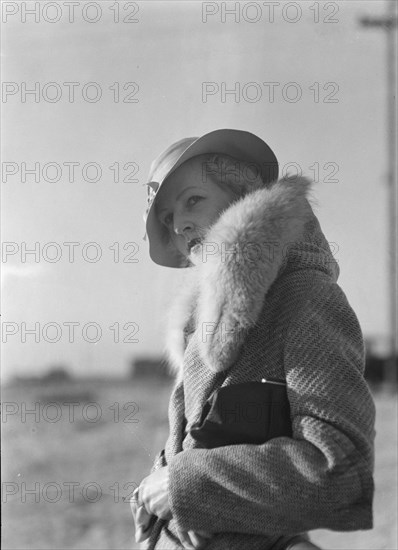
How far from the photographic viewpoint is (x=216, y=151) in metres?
1.58

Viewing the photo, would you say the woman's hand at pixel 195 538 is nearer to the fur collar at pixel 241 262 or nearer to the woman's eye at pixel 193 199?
the fur collar at pixel 241 262

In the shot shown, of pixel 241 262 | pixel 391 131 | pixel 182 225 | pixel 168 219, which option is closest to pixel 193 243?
pixel 182 225

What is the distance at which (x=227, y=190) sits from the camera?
1.54m

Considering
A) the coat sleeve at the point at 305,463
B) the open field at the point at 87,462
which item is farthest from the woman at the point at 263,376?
the open field at the point at 87,462

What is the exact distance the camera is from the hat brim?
1.56 m

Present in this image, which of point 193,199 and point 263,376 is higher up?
point 193,199

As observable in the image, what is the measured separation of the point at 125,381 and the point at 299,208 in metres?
1.09

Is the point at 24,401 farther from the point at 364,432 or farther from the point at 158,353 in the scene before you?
the point at 364,432

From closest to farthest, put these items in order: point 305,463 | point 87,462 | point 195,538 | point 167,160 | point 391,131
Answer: point 305,463, point 195,538, point 167,160, point 391,131, point 87,462

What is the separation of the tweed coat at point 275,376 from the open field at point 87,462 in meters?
0.53

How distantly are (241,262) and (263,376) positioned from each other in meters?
0.20

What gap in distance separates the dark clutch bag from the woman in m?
0.03

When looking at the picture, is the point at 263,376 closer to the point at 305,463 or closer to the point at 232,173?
the point at 305,463

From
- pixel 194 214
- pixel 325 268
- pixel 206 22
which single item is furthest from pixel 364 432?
pixel 206 22
